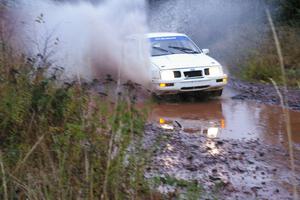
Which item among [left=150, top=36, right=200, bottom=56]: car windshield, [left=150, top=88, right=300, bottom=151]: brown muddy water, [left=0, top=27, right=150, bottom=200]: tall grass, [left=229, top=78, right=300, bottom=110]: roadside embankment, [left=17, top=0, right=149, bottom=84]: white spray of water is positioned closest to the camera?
[left=0, top=27, right=150, bottom=200]: tall grass

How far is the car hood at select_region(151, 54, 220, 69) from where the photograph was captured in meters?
11.6

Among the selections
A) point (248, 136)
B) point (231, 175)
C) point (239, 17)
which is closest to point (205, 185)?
point (231, 175)

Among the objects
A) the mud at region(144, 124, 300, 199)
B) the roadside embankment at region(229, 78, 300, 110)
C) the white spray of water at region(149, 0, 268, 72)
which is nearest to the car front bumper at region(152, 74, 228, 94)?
the roadside embankment at region(229, 78, 300, 110)

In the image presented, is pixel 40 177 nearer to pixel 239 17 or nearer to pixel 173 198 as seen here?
pixel 173 198

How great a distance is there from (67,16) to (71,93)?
42.2 feet

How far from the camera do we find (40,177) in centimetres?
360

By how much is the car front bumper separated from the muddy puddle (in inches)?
14.0

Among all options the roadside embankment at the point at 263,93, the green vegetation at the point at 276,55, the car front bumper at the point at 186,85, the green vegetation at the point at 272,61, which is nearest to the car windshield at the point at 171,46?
the car front bumper at the point at 186,85

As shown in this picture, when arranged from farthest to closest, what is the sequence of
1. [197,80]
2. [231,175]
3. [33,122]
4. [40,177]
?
[197,80] < [231,175] < [33,122] < [40,177]

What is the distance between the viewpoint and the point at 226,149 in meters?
7.49

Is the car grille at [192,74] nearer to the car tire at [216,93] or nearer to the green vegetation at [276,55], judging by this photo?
the car tire at [216,93]

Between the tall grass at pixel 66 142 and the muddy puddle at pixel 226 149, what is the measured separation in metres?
0.47

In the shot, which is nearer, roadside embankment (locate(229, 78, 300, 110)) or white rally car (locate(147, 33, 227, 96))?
white rally car (locate(147, 33, 227, 96))

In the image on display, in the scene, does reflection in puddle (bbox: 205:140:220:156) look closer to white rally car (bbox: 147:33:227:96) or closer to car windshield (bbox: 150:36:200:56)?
white rally car (bbox: 147:33:227:96)
